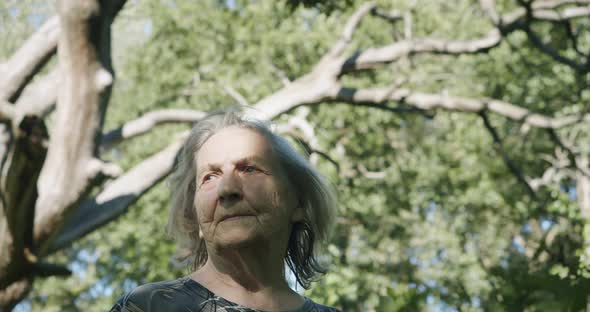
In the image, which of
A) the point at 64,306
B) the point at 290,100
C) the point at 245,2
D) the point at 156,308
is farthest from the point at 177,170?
the point at 64,306

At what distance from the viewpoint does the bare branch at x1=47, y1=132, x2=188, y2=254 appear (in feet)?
→ 25.2

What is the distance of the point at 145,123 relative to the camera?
901 cm

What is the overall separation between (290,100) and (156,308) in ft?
24.3

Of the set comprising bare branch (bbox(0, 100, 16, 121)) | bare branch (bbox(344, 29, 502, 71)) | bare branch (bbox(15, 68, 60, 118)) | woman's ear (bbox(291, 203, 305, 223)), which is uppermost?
woman's ear (bbox(291, 203, 305, 223))

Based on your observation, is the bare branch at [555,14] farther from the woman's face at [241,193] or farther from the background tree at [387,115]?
the woman's face at [241,193]

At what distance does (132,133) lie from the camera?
887 cm

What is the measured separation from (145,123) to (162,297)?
751cm

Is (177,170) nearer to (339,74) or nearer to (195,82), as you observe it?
(339,74)

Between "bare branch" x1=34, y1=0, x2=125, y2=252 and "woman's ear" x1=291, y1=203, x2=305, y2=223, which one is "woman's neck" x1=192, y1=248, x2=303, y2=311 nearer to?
"woman's ear" x1=291, y1=203, x2=305, y2=223

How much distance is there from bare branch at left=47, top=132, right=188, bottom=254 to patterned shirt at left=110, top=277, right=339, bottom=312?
5968mm

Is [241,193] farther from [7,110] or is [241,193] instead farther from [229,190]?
[7,110]

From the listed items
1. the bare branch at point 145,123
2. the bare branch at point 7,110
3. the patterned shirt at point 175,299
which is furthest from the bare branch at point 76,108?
the patterned shirt at point 175,299

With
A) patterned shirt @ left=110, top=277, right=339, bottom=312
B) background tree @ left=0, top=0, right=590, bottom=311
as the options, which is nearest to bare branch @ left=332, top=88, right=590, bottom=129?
background tree @ left=0, top=0, right=590, bottom=311

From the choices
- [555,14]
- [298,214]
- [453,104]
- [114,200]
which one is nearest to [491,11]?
[555,14]
